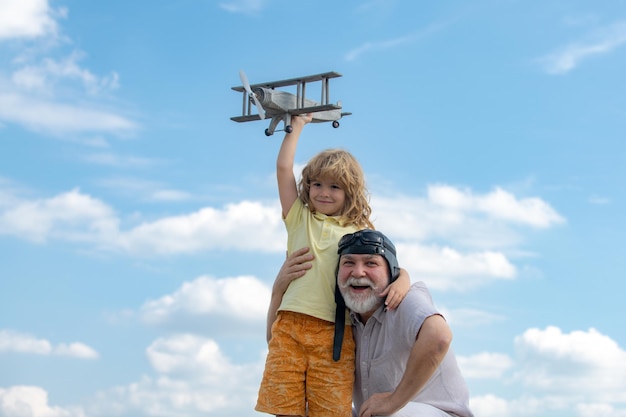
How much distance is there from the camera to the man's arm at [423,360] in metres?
6.07

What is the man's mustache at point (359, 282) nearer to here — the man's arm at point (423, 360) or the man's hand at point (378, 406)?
the man's arm at point (423, 360)

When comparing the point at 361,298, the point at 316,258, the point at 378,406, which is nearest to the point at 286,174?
the point at 316,258

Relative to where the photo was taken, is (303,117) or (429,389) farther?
(303,117)

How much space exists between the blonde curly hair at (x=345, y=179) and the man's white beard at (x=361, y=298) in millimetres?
771

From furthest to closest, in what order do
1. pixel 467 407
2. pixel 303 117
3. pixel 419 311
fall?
1. pixel 303 117
2. pixel 467 407
3. pixel 419 311

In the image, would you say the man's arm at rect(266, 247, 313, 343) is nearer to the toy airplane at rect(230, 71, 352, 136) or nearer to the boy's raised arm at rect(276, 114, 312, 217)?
the boy's raised arm at rect(276, 114, 312, 217)

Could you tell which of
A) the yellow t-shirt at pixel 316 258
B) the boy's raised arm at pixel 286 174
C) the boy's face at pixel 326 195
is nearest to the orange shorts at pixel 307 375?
the yellow t-shirt at pixel 316 258

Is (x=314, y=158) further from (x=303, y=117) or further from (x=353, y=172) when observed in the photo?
(x=303, y=117)

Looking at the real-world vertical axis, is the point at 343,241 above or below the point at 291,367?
above

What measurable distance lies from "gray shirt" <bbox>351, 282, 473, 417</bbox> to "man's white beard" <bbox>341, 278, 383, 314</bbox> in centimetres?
15

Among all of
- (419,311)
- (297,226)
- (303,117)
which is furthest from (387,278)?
(303,117)

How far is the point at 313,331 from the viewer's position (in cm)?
646

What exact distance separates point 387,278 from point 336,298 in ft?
1.60

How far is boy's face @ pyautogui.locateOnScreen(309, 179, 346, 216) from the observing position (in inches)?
270
